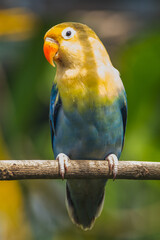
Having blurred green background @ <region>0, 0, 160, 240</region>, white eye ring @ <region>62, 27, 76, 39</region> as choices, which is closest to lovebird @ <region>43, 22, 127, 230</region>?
white eye ring @ <region>62, 27, 76, 39</region>

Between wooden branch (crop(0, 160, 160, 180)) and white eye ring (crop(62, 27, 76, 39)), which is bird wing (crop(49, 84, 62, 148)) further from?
wooden branch (crop(0, 160, 160, 180))

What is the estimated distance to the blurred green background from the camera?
8.89ft

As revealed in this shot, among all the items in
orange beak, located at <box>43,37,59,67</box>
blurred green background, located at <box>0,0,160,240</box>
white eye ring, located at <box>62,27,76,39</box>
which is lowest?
blurred green background, located at <box>0,0,160,240</box>

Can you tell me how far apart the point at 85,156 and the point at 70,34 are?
0.64 meters

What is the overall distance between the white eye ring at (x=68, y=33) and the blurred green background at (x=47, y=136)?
84 centimetres

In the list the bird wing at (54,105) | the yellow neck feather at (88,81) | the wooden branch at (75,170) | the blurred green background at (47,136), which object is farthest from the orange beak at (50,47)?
the blurred green background at (47,136)

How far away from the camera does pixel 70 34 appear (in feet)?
6.31

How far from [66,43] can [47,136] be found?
1.29 m

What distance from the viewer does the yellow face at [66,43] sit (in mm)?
1900

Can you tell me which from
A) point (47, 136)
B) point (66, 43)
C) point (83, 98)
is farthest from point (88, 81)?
point (47, 136)

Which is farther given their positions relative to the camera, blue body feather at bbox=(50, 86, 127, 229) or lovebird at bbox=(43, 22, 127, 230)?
blue body feather at bbox=(50, 86, 127, 229)

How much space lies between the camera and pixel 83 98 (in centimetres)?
198

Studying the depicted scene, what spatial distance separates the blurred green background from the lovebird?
0.59 metres

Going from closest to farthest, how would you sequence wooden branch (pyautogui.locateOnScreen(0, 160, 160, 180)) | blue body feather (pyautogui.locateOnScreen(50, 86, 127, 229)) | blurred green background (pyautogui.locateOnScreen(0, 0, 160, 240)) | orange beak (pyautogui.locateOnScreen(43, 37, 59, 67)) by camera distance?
wooden branch (pyautogui.locateOnScreen(0, 160, 160, 180)) < orange beak (pyautogui.locateOnScreen(43, 37, 59, 67)) < blue body feather (pyautogui.locateOnScreen(50, 86, 127, 229)) < blurred green background (pyautogui.locateOnScreen(0, 0, 160, 240))
